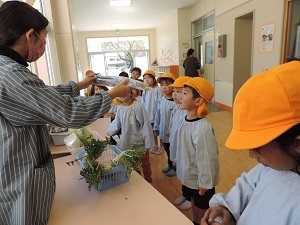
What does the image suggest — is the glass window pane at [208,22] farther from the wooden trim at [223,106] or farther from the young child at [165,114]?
the young child at [165,114]

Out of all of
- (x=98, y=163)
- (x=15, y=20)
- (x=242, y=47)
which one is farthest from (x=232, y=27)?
(x=15, y=20)

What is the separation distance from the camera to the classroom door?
573 cm

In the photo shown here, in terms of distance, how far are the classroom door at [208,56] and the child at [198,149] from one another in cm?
452

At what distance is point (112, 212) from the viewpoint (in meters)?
0.89

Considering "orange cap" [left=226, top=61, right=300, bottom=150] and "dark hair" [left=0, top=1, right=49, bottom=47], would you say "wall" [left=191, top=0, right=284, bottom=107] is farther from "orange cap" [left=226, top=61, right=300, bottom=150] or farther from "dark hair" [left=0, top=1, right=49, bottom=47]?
"dark hair" [left=0, top=1, right=49, bottom=47]

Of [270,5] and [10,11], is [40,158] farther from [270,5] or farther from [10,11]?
[270,5]

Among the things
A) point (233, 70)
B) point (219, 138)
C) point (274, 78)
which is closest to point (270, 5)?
point (233, 70)

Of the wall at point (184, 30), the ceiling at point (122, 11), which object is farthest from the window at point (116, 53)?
the wall at point (184, 30)

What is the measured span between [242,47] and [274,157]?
4719mm

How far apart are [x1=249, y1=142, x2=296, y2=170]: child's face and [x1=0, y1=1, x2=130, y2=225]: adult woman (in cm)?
56

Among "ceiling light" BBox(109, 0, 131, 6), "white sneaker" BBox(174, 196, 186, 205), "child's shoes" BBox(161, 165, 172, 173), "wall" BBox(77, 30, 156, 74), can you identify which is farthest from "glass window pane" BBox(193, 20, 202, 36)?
"white sneaker" BBox(174, 196, 186, 205)

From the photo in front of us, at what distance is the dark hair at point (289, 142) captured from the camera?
1.68 feet

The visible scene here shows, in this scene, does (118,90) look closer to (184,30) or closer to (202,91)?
(202,91)

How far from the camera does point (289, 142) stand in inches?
20.9
